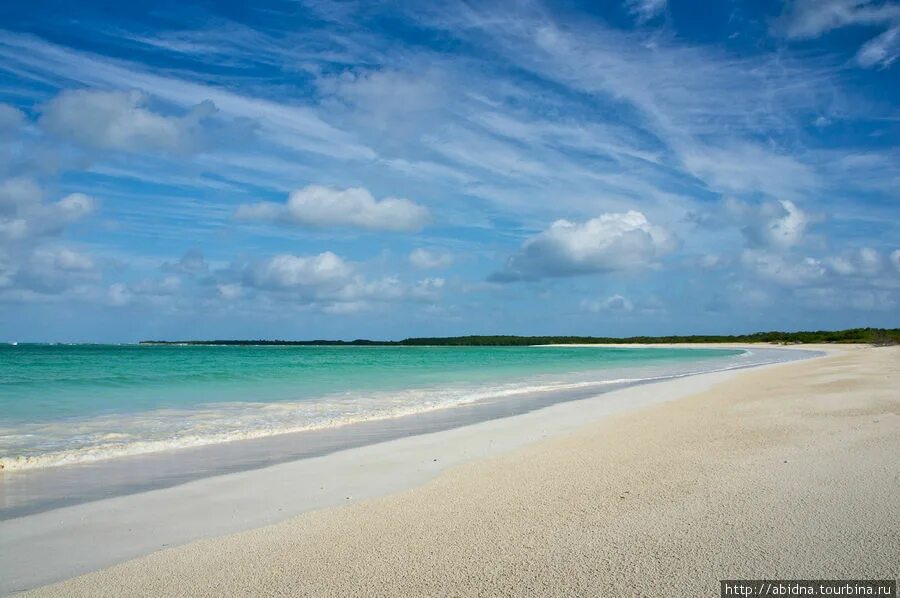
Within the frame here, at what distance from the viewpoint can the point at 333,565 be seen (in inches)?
190

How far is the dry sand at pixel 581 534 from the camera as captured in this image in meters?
4.43

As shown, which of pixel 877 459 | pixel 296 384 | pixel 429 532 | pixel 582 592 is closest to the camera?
pixel 582 592

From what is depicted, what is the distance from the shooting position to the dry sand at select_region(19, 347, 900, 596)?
443cm

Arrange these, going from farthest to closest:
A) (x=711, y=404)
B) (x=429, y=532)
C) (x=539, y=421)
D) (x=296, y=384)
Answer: (x=296, y=384), (x=711, y=404), (x=539, y=421), (x=429, y=532)

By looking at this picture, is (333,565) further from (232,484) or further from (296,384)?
(296,384)

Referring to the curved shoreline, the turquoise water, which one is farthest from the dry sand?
the turquoise water

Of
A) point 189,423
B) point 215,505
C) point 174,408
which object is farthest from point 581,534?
point 174,408

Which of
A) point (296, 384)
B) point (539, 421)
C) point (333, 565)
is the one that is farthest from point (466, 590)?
point (296, 384)

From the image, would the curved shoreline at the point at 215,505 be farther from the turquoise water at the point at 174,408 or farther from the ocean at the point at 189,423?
the turquoise water at the point at 174,408

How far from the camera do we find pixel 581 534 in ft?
17.4

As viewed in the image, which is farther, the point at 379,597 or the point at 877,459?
the point at 877,459

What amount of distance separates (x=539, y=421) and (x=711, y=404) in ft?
18.0

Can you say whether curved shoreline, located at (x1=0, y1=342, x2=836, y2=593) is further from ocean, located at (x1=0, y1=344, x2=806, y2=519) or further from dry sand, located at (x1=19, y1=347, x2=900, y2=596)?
ocean, located at (x1=0, y1=344, x2=806, y2=519)

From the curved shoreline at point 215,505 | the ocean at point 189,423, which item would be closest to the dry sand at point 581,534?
the curved shoreline at point 215,505
